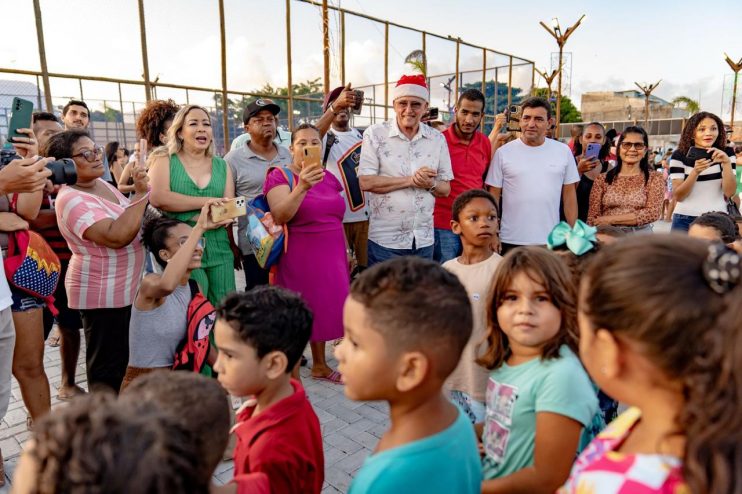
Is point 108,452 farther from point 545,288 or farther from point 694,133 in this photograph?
point 694,133

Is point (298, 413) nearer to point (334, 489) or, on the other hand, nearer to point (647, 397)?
point (647, 397)

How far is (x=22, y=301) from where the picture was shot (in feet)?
8.33

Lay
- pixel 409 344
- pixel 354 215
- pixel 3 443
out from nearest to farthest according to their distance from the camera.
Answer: pixel 409 344
pixel 3 443
pixel 354 215

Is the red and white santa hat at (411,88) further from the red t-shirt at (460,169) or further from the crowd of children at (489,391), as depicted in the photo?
the crowd of children at (489,391)

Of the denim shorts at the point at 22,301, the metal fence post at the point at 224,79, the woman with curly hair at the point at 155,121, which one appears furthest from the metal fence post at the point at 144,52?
the denim shorts at the point at 22,301

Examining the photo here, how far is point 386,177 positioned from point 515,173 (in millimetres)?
1071

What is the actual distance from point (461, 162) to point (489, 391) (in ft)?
9.17

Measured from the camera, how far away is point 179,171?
326 cm

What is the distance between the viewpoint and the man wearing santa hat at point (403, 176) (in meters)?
3.84

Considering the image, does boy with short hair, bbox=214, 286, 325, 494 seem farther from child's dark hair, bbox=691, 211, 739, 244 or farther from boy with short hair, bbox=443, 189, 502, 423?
child's dark hair, bbox=691, 211, 739, 244

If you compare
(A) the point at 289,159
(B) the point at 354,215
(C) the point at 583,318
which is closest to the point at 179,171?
(A) the point at 289,159

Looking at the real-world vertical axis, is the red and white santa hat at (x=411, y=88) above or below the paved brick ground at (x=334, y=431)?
above

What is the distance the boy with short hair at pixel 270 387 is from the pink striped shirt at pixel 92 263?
4.90 feet


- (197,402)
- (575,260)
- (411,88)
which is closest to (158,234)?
(197,402)
